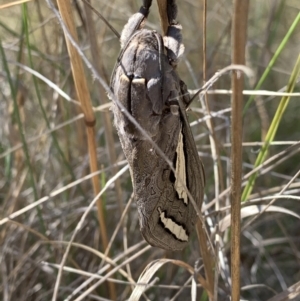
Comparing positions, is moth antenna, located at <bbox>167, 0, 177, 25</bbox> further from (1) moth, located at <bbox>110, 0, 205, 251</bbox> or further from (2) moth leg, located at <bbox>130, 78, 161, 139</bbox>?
(2) moth leg, located at <bbox>130, 78, 161, 139</bbox>

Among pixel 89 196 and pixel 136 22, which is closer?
pixel 136 22

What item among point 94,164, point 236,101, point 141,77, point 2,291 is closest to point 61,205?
point 2,291

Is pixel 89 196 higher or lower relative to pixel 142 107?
lower

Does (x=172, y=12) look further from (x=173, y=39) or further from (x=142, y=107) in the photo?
(x=142, y=107)

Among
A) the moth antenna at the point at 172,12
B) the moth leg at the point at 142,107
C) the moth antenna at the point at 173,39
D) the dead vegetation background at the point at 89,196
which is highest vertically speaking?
the moth antenna at the point at 172,12

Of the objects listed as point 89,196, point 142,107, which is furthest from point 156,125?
point 89,196

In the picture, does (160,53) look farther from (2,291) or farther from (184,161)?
(2,291)

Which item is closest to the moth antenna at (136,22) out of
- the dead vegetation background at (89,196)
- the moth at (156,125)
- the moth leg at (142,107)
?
the moth at (156,125)

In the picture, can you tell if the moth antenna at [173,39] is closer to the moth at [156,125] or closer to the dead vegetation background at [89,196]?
the moth at [156,125]
